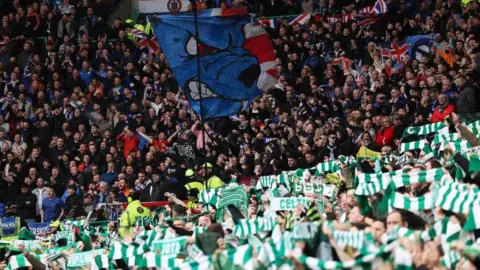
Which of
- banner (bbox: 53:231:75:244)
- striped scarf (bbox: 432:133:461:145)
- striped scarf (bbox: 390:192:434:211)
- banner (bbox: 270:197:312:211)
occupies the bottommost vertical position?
banner (bbox: 53:231:75:244)

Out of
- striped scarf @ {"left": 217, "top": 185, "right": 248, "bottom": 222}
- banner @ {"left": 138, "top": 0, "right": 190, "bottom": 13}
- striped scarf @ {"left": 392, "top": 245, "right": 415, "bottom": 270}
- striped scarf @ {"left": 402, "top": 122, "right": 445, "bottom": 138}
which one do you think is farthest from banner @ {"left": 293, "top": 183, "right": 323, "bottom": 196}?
banner @ {"left": 138, "top": 0, "right": 190, "bottom": 13}

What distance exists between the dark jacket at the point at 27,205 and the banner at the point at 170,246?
11174 mm

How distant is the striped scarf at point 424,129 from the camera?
18.2 m

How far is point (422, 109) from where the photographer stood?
20.5 metres

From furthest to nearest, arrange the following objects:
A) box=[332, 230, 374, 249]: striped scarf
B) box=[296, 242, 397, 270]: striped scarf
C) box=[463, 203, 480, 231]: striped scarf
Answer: box=[463, 203, 480, 231]: striped scarf → box=[332, 230, 374, 249]: striped scarf → box=[296, 242, 397, 270]: striped scarf

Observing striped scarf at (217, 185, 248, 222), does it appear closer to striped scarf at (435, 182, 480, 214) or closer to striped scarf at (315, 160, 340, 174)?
striped scarf at (315, 160, 340, 174)

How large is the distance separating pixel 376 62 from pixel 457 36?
197cm

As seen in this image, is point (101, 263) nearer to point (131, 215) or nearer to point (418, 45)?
point (131, 215)

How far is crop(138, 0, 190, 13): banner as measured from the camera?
31594 mm

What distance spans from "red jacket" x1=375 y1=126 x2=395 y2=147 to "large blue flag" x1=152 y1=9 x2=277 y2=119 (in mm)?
3657

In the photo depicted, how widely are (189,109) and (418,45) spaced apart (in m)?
4.73

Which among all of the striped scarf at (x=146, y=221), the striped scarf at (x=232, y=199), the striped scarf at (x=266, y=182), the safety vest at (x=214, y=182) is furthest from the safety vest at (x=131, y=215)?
the striped scarf at (x=232, y=199)

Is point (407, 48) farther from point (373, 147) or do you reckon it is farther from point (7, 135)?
point (7, 135)

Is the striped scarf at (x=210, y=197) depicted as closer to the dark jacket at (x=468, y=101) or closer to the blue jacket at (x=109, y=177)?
the dark jacket at (x=468, y=101)
